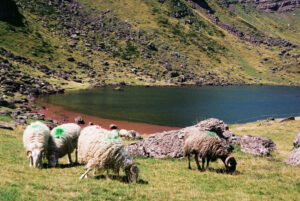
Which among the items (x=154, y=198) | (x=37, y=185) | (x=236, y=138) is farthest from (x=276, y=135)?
(x=37, y=185)

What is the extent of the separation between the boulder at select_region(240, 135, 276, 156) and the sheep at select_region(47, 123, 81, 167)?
1836cm

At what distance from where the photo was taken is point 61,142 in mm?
18594

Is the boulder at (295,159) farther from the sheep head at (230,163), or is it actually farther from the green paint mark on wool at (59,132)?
the green paint mark on wool at (59,132)

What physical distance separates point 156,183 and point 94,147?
439 centimetres

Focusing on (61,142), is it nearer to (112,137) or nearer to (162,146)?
(112,137)

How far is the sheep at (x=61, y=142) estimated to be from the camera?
58.7 feet

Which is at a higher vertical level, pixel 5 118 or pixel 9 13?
pixel 9 13

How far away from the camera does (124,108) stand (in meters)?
78.9

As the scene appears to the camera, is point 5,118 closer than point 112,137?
No

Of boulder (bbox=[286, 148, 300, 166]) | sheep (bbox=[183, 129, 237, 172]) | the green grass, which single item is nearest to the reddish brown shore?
the green grass

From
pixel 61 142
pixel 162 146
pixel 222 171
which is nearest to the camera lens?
pixel 61 142

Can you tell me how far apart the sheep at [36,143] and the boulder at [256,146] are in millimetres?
20553

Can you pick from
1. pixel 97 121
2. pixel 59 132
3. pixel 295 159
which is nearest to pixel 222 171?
A: pixel 295 159

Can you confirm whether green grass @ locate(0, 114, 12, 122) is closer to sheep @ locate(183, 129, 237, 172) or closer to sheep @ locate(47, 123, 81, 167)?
sheep @ locate(47, 123, 81, 167)
